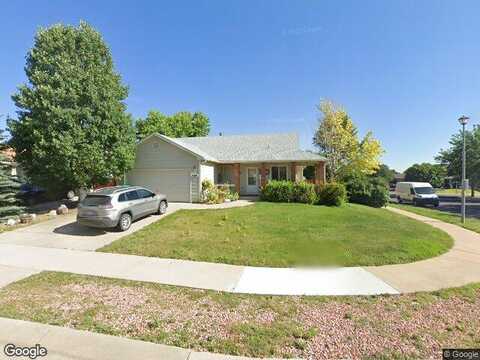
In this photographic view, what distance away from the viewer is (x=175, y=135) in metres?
35.7

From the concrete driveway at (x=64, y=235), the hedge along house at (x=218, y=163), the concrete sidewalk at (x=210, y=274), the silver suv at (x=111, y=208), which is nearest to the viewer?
the concrete sidewalk at (x=210, y=274)

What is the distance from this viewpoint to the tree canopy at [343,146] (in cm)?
2514

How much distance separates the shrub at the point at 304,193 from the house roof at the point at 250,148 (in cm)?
283

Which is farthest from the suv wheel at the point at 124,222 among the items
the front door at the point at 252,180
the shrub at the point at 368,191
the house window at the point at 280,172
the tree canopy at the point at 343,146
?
the tree canopy at the point at 343,146

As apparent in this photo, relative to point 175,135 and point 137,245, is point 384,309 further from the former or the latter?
point 175,135

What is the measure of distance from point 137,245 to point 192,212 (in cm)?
474

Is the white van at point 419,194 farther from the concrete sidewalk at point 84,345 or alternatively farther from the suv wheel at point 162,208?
the concrete sidewalk at point 84,345

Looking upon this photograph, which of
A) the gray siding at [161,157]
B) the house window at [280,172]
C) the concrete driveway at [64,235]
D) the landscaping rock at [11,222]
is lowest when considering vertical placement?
the concrete driveway at [64,235]

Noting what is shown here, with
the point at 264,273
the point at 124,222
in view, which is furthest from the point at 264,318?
the point at 124,222

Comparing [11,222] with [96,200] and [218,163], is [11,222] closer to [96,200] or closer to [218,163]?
[96,200]

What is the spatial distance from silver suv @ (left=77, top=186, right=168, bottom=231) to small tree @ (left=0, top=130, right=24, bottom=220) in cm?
547

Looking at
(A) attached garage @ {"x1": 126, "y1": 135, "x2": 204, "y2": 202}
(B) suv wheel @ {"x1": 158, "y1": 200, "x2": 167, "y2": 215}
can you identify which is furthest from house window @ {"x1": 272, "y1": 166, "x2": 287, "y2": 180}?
(B) suv wheel @ {"x1": 158, "y1": 200, "x2": 167, "y2": 215}

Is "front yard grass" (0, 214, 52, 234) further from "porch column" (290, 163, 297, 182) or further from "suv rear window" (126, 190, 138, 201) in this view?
"porch column" (290, 163, 297, 182)

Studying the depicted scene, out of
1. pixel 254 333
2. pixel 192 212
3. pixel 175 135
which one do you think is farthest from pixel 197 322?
pixel 175 135
